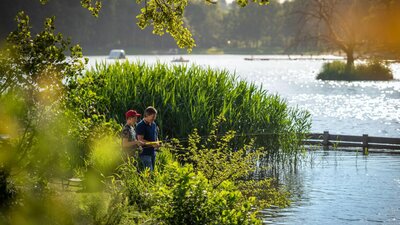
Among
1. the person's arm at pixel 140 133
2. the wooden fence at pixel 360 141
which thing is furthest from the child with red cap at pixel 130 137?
the wooden fence at pixel 360 141

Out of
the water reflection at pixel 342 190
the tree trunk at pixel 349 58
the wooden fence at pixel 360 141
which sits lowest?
the water reflection at pixel 342 190

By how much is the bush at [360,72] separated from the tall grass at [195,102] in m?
64.0

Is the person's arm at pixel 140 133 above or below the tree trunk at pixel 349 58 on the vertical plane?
below

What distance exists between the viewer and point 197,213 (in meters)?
12.4

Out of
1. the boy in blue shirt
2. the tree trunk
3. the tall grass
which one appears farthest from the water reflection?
the tree trunk

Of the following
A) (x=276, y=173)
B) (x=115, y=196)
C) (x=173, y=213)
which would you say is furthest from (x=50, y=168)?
(x=276, y=173)

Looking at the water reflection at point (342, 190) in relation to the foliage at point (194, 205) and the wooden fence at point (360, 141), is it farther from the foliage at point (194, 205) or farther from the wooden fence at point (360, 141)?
the foliage at point (194, 205)

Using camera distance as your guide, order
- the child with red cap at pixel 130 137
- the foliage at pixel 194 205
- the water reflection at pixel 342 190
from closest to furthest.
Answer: the foliage at pixel 194 205, the child with red cap at pixel 130 137, the water reflection at pixel 342 190

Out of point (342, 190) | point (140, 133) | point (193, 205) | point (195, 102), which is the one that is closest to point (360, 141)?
point (342, 190)

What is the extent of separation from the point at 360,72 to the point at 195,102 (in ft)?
223

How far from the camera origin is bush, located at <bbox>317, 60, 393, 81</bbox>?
9094 cm

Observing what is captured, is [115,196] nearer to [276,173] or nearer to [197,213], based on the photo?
[197,213]

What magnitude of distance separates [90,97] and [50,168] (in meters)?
2.16

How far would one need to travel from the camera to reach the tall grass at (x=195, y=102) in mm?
24922
